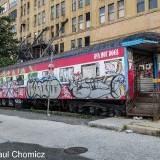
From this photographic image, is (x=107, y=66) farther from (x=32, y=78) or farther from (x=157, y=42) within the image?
(x=32, y=78)

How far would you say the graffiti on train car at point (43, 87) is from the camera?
17.6 meters

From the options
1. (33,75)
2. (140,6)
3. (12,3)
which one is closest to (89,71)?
(33,75)

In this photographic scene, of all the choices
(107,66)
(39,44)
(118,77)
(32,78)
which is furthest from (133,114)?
(39,44)

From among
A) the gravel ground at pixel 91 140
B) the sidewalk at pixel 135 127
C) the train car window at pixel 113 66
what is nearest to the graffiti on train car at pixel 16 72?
the train car window at pixel 113 66

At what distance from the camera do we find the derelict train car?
12.9 metres

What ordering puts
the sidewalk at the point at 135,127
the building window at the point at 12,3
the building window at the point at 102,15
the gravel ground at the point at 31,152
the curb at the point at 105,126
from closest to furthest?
the gravel ground at the point at 31,152, the sidewalk at the point at 135,127, the curb at the point at 105,126, the building window at the point at 102,15, the building window at the point at 12,3

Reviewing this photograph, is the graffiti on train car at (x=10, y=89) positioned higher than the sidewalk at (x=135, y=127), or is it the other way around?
the graffiti on train car at (x=10, y=89)

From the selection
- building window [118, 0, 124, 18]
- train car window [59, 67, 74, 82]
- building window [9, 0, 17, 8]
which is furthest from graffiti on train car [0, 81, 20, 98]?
building window [9, 0, 17, 8]

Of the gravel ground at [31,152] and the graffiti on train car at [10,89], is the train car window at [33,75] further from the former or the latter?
the gravel ground at [31,152]

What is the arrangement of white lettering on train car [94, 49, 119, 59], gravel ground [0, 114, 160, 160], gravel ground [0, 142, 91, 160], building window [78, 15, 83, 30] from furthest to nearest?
building window [78, 15, 83, 30], white lettering on train car [94, 49, 119, 59], gravel ground [0, 114, 160, 160], gravel ground [0, 142, 91, 160]

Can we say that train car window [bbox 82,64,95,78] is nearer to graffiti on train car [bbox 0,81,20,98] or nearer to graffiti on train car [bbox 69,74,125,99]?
graffiti on train car [bbox 69,74,125,99]

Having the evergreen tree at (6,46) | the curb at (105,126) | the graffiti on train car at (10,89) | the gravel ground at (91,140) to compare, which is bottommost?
the gravel ground at (91,140)

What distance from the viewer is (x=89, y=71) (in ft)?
48.6

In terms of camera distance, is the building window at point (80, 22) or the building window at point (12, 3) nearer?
the building window at point (80, 22)
